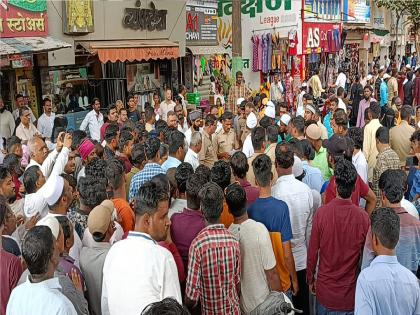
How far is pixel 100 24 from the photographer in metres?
11.8

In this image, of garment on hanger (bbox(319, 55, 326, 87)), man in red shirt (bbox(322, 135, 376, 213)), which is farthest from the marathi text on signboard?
garment on hanger (bbox(319, 55, 326, 87))

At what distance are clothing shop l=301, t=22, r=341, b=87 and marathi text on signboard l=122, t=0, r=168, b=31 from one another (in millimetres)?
5469

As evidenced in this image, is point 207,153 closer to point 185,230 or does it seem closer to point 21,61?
point 185,230

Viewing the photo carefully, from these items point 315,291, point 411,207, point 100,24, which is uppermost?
point 100,24

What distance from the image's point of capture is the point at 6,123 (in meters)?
8.95

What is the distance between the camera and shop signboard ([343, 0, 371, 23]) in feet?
76.0

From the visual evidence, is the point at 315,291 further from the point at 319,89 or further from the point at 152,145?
the point at 319,89

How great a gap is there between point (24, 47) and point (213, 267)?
282 inches

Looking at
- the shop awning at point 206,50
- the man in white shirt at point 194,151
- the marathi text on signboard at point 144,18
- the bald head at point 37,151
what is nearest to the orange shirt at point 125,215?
the bald head at point 37,151

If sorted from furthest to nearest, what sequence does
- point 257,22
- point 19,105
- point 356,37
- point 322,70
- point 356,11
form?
point 356,37 → point 356,11 → point 322,70 → point 257,22 → point 19,105

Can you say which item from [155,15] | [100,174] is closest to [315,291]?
[100,174]

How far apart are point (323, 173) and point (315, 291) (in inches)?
79.3

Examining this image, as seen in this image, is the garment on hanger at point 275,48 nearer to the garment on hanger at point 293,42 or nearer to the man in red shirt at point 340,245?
the garment on hanger at point 293,42

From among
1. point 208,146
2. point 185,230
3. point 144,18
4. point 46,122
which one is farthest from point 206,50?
point 185,230
